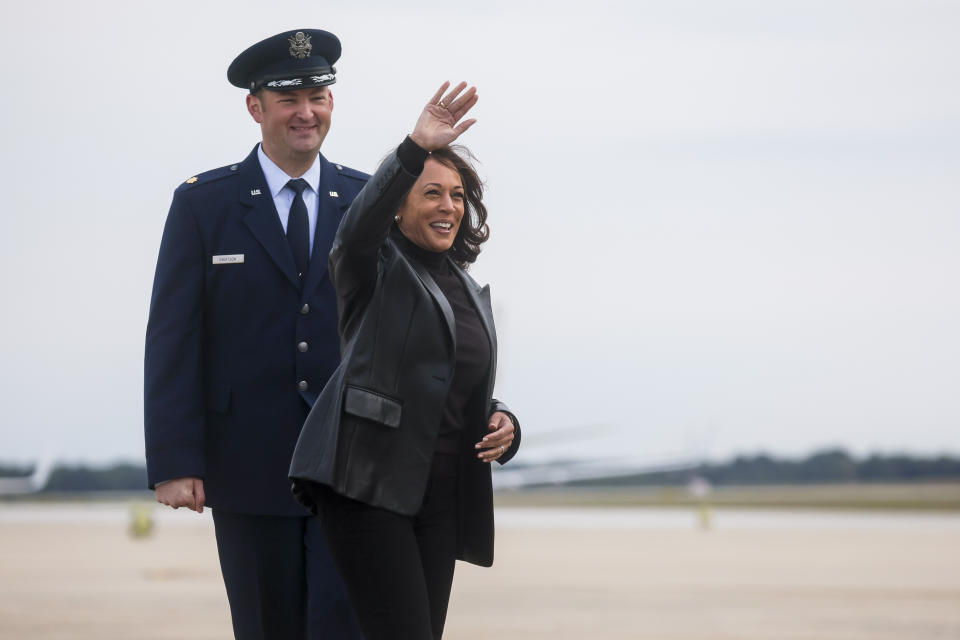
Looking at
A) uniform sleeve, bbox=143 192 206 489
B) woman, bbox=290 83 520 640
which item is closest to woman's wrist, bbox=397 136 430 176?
woman, bbox=290 83 520 640

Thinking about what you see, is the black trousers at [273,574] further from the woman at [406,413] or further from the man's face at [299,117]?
the man's face at [299,117]

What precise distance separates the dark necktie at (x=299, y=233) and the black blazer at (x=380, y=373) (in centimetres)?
70

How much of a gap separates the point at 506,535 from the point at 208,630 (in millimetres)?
15870

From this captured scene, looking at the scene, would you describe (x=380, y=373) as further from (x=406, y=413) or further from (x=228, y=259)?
(x=228, y=259)

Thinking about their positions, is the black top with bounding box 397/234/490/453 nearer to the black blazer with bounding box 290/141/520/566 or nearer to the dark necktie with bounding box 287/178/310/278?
the black blazer with bounding box 290/141/520/566

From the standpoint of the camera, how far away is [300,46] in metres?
4.07

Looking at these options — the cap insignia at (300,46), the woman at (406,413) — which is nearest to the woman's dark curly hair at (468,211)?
the woman at (406,413)

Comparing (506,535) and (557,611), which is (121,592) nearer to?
(557,611)

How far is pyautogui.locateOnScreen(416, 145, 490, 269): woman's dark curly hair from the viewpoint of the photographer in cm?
356

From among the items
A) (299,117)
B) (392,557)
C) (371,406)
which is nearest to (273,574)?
(392,557)

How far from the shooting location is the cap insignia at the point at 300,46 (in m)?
4.05

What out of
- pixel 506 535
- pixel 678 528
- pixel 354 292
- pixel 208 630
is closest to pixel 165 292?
pixel 354 292

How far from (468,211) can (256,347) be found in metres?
0.80

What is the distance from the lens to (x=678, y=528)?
3017cm
